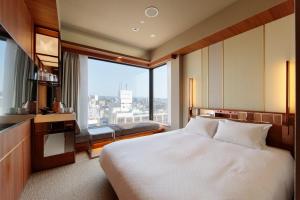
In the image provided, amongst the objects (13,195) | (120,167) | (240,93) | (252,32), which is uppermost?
(252,32)

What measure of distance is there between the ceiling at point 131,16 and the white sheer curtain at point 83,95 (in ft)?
2.50

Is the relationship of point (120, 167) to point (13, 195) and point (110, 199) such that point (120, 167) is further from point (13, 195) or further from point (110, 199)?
point (13, 195)

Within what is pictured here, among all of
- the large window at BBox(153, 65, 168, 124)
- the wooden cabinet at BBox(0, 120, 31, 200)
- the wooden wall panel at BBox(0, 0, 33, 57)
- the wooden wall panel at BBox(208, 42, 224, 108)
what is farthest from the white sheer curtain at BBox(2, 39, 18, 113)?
the large window at BBox(153, 65, 168, 124)

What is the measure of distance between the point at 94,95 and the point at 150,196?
134 inches

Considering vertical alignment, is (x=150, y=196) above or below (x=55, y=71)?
below

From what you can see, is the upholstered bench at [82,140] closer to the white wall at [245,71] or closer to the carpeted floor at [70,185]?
the carpeted floor at [70,185]

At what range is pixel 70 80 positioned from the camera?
3457 mm

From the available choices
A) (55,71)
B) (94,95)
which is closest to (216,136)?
(94,95)

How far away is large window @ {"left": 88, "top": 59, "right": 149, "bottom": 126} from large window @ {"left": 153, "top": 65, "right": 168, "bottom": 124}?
0.28 m

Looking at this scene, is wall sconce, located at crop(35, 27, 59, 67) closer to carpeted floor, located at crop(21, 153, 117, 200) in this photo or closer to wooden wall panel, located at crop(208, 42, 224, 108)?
carpeted floor, located at crop(21, 153, 117, 200)

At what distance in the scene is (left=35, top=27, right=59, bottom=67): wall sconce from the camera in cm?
259

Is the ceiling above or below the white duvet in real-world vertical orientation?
above

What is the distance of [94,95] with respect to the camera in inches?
156

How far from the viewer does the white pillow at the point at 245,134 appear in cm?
200
